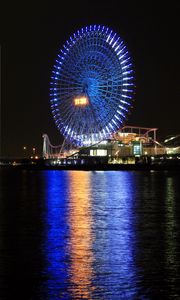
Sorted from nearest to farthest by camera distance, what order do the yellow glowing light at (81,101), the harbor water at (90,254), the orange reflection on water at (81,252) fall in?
1. the harbor water at (90,254)
2. the orange reflection on water at (81,252)
3. the yellow glowing light at (81,101)

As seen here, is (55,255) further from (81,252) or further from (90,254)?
(90,254)

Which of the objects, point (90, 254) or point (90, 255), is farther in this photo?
point (90, 254)

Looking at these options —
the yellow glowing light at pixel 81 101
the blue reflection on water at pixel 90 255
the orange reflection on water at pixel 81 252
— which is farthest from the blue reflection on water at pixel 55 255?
the yellow glowing light at pixel 81 101

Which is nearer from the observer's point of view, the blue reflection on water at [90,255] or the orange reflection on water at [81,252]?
the blue reflection on water at [90,255]

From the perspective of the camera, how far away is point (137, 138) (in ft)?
371

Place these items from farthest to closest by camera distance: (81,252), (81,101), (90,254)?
(81,101)
(81,252)
(90,254)

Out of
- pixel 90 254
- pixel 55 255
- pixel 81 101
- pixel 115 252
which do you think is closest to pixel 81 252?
pixel 90 254

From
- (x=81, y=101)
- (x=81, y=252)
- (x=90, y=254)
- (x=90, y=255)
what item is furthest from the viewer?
(x=81, y=101)

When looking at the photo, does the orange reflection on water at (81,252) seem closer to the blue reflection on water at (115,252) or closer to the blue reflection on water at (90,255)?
the blue reflection on water at (90,255)

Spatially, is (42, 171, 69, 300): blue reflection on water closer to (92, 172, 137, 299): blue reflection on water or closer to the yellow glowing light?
(92, 172, 137, 299): blue reflection on water

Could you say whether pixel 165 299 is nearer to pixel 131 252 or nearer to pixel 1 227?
pixel 131 252

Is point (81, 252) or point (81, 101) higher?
point (81, 101)

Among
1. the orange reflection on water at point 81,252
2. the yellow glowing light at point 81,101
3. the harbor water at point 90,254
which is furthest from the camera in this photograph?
the yellow glowing light at point 81,101

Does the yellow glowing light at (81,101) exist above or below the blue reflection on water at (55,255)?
above
